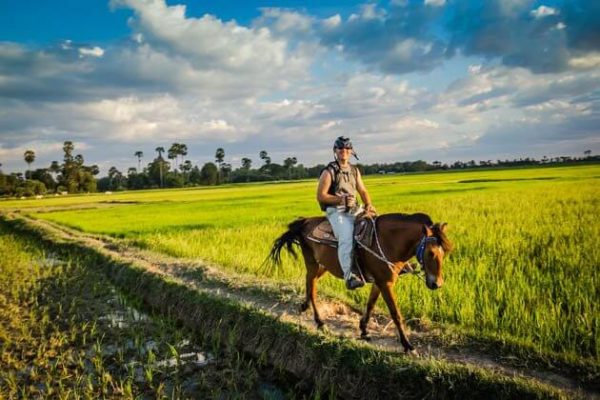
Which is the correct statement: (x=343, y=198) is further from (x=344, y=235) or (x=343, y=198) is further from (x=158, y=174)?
(x=158, y=174)

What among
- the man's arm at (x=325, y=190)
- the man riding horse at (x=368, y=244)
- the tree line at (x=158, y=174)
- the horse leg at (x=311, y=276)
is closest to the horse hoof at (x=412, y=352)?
the man riding horse at (x=368, y=244)

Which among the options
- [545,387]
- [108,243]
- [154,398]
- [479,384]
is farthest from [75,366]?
[108,243]

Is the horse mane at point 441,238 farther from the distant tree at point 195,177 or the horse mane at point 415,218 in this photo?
the distant tree at point 195,177

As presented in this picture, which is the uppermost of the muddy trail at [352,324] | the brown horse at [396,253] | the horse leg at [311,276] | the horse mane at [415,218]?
the horse mane at [415,218]

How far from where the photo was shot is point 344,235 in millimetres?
5555

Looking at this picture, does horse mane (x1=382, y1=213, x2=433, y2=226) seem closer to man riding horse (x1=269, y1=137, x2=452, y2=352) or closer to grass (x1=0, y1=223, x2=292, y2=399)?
man riding horse (x1=269, y1=137, x2=452, y2=352)

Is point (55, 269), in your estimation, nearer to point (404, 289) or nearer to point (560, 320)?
point (404, 289)

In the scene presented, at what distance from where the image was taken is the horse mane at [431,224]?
4.48 m

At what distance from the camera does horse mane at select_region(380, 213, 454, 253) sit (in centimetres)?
448

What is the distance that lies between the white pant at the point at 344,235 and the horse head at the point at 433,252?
1.16 metres

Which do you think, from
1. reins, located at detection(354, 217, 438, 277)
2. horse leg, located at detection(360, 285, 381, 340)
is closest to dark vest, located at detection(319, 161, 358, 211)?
reins, located at detection(354, 217, 438, 277)

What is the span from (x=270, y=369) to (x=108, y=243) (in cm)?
1213

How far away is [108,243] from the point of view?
1565 cm

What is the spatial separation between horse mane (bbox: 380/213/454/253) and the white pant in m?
0.54
